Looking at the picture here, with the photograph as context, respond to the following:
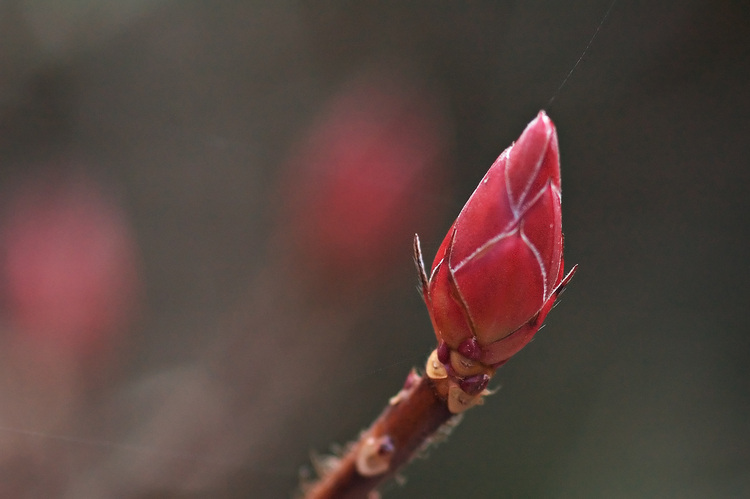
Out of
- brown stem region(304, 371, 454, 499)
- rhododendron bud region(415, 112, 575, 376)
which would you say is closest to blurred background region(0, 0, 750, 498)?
brown stem region(304, 371, 454, 499)

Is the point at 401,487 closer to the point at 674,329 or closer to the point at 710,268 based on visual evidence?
the point at 674,329

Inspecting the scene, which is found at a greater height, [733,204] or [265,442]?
[265,442]

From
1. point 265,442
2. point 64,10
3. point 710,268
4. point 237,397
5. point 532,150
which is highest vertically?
point 64,10

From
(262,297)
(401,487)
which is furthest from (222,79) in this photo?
(401,487)

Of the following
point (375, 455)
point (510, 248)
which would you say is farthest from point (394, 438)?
point (510, 248)

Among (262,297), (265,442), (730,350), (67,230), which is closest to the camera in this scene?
(67,230)

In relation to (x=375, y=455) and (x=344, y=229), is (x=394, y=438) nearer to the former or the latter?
(x=375, y=455)
